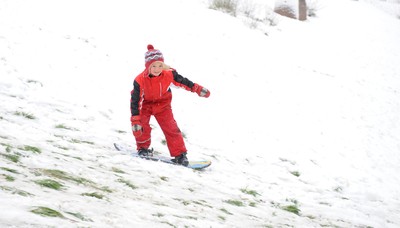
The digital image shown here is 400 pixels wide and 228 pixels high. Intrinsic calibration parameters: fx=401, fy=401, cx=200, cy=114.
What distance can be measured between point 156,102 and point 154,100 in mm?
58

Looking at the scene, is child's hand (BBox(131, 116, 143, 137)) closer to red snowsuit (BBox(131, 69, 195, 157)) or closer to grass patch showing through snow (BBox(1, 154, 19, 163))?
red snowsuit (BBox(131, 69, 195, 157))

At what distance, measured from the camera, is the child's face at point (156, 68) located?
16.9 ft

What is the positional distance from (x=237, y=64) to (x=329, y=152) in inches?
179

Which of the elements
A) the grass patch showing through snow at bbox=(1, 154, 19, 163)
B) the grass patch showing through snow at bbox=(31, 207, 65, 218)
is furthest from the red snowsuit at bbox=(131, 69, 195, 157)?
the grass patch showing through snow at bbox=(31, 207, 65, 218)

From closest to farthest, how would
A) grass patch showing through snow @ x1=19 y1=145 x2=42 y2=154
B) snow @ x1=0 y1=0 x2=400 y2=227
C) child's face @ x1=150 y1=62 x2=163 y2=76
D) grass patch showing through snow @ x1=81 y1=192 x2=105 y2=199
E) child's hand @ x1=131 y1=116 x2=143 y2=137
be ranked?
grass patch showing through snow @ x1=81 y1=192 x2=105 y2=199, snow @ x1=0 y1=0 x2=400 y2=227, grass patch showing through snow @ x1=19 y1=145 x2=42 y2=154, child's hand @ x1=131 y1=116 x2=143 y2=137, child's face @ x1=150 y1=62 x2=163 y2=76

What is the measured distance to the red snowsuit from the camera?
5.23 m

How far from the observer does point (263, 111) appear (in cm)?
984

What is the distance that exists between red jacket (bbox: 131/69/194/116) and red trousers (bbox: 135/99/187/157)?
0.07 metres

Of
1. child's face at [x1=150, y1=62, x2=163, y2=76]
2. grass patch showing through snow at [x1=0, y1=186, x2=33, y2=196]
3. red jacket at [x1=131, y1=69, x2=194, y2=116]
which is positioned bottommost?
grass patch showing through snow at [x1=0, y1=186, x2=33, y2=196]

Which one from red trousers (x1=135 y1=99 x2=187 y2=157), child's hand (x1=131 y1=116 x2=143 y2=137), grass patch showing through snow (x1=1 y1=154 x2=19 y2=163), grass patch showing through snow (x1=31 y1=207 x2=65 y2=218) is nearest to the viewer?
grass patch showing through snow (x1=31 y1=207 x2=65 y2=218)

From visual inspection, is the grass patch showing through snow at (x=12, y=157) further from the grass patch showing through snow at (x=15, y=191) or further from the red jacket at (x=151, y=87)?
the red jacket at (x=151, y=87)

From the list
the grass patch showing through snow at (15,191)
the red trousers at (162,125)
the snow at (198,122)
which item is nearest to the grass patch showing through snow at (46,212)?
the snow at (198,122)

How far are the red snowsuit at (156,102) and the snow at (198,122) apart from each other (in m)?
0.48

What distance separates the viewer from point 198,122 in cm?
820
